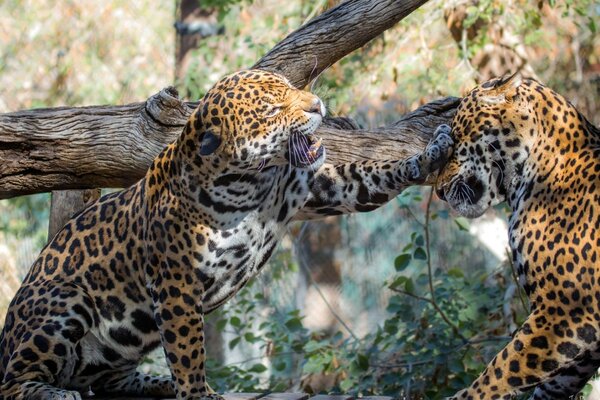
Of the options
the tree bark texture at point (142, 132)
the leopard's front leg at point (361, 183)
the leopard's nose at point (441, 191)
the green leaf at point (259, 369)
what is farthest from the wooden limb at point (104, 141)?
the green leaf at point (259, 369)

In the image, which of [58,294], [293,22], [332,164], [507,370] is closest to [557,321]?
[507,370]

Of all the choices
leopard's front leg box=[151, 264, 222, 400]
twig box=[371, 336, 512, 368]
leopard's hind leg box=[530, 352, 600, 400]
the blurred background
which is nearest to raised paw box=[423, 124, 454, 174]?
leopard's hind leg box=[530, 352, 600, 400]

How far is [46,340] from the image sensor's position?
6.14 metres

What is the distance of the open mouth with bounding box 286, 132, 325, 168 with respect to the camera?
5.60m

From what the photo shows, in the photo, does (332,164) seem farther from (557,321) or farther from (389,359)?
(389,359)

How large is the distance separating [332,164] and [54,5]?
1134cm

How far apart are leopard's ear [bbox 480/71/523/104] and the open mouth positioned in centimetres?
99

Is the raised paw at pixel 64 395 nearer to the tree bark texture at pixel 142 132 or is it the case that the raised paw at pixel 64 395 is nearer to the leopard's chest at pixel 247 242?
the leopard's chest at pixel 247 242

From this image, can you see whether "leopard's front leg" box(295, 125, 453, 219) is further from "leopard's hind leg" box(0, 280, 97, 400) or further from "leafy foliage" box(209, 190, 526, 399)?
"leafy foliage" box(209, 190, 526, 399)

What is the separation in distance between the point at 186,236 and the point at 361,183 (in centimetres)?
117

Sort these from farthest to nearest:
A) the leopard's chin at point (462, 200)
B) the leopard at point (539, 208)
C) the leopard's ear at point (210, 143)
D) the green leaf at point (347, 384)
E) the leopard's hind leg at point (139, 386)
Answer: the green leaf at point (347, 384)
the leopard's hind leg at point (139, 386)
the leopard's chin at point (462, 200)
the leopard's ear at point (210, 143)
the leopard at point (539, 208)

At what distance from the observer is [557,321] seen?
5.30 metres

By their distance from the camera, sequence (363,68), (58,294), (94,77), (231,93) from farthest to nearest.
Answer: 1. (94,77)
2. (363,68)
3. (58,294)
4. (231,93)

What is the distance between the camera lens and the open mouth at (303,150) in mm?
5602
